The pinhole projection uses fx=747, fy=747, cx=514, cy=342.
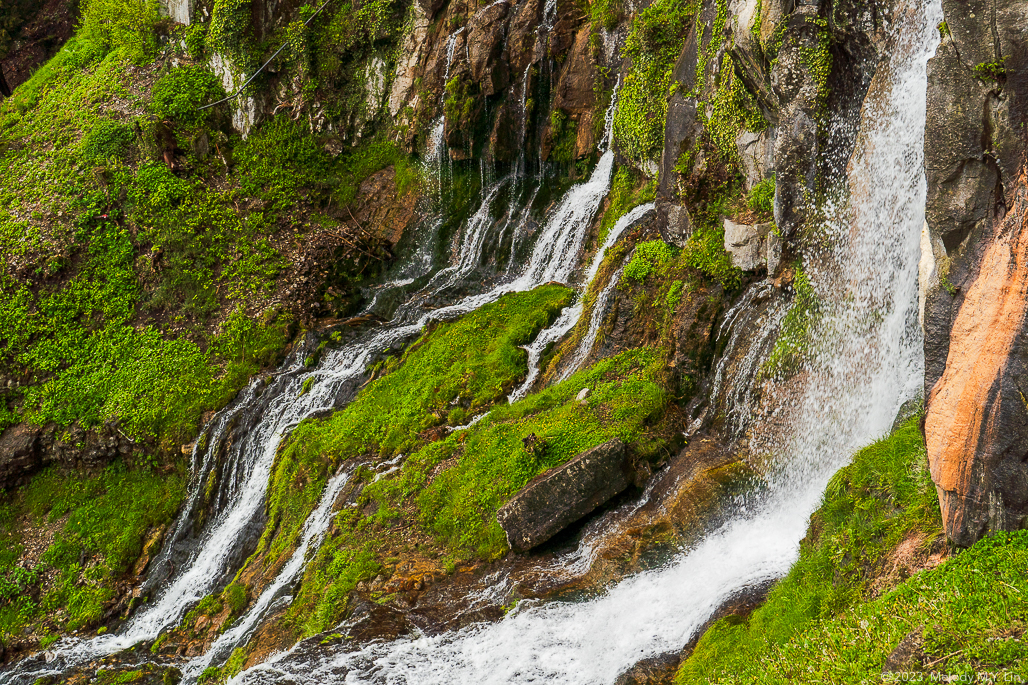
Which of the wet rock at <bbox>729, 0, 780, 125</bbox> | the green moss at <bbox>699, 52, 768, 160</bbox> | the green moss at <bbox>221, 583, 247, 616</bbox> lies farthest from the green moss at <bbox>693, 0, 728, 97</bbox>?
the green moss at <bbox>221, 583, 247, 616</bbox>

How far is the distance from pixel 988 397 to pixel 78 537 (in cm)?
1479

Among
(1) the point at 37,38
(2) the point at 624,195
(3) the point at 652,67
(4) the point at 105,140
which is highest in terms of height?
(1) the point at 37,38

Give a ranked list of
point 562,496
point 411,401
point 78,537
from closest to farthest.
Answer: point 562,496 → point 411,401 → point 78,537

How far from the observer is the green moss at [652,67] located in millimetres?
12625

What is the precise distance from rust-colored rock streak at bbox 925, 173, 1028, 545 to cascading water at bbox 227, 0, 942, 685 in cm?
219

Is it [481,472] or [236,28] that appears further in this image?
[236,28]

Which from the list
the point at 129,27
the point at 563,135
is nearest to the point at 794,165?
the point at 563,135

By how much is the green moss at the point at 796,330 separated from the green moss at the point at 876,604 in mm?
2101

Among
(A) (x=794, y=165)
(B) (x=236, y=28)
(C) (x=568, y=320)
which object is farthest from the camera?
(B) (x=236, y=28)

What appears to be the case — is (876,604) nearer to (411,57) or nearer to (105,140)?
(411,57)

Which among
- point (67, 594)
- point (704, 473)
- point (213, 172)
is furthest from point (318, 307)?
point (704, 473)

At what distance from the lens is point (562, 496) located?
905 cm

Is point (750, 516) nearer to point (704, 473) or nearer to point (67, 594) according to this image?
point (704, 473)

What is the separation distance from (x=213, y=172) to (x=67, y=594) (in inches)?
383
